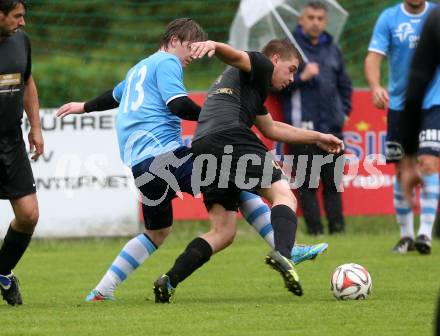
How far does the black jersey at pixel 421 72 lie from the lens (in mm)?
4184

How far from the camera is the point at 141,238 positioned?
712 cm

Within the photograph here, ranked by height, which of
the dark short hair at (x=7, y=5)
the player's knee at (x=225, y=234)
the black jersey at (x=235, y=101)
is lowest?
the player's knee at (x=225, y=234)

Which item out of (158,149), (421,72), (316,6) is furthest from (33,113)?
(316,6)

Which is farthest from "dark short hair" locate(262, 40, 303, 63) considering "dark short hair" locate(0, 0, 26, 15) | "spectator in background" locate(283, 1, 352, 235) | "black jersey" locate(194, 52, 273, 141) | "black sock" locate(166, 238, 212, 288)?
"spectator in background" locate(283, 1, 352, 235)

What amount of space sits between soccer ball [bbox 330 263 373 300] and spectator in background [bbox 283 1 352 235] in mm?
5056

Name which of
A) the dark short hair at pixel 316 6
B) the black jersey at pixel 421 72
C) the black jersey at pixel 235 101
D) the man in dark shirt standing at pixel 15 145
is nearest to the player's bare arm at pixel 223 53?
the black jersey at pixel 235 101

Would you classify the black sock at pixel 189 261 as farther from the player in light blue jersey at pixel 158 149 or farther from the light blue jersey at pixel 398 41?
the light blue jersey at pixel 398 41

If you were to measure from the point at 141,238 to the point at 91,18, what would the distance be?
7.27m

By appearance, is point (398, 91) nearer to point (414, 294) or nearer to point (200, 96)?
point (200, 96)

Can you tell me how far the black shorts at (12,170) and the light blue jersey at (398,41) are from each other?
4.14m

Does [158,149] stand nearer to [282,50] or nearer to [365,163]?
[282,50]

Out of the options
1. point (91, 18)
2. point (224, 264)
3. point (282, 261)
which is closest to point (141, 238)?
point (282, 261)

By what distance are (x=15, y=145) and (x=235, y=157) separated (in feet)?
4.46

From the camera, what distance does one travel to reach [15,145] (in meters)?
6.86
